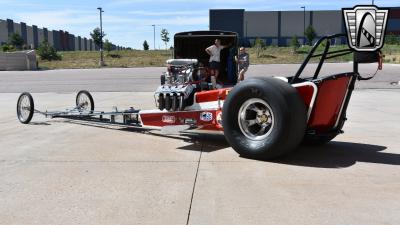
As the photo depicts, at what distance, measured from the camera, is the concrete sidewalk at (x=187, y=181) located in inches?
158

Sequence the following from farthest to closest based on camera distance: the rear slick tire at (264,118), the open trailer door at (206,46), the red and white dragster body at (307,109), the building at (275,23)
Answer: the building at (275,23) → the open trailer door at (206,46) → the red and white dragster body at (307,109) → the rear slick tire at (264,118)

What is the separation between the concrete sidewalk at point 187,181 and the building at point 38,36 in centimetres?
9098

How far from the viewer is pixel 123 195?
15.0 ft

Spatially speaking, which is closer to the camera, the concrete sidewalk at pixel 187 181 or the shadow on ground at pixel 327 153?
the concrete sidewalk at pixel 187 181

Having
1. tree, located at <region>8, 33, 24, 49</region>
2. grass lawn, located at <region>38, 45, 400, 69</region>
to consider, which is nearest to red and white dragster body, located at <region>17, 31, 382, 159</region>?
grass lawn, located at <region>38, 45, 400, 69</region>

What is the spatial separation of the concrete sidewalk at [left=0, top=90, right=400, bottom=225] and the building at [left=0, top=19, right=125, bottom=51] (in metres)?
91.0

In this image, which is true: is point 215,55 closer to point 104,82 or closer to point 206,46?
point 206,46

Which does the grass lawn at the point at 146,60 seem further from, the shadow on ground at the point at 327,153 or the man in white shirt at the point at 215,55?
the shadow on ground at the point at 327,153

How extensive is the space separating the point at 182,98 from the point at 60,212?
11.6ft

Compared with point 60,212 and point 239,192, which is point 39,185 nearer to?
point 60,212

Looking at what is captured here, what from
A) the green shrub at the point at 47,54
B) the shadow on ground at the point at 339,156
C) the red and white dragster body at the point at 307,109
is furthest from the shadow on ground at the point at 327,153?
the green shrub at the point at 47,54

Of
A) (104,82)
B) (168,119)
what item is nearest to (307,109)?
(168,119)

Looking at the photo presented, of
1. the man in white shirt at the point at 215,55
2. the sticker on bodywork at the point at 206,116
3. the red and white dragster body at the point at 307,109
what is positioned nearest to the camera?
the red and white dragster body at the point at 307,109

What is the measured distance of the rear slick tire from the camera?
562 cm
